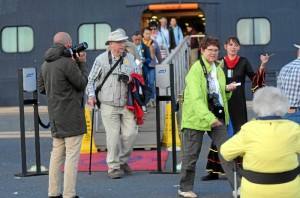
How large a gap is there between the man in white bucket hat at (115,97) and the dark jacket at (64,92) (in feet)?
4.52

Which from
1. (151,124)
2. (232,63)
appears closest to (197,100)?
(232,63)

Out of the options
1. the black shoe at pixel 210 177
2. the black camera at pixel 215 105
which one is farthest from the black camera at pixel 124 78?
the black camera at pixel 215 105

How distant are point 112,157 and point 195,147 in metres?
1.84

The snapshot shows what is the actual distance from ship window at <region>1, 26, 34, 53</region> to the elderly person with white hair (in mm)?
15845

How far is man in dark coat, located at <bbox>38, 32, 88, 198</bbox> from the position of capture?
7746mm

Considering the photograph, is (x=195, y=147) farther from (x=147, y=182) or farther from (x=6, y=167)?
(x=6, y=167)

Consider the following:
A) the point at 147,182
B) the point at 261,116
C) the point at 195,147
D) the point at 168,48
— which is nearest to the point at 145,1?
the point at 168,48

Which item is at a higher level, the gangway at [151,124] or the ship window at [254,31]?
the ship window at [254,31]

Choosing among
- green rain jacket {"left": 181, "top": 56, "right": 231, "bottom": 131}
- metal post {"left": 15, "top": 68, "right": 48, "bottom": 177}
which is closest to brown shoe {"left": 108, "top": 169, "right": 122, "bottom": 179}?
metal post {"left": 15, "top": 68, "right": 48, "bottom": 177}

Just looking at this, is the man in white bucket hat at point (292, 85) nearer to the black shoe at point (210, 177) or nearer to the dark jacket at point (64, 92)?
the black shoe at point (210, 177)

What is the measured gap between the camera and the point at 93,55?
20.0 m

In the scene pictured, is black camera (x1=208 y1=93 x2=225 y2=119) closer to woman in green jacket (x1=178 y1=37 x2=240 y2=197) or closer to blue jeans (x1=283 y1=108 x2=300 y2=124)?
woman in green jacket (x1=178 y1=37 x2=240 y2=197)

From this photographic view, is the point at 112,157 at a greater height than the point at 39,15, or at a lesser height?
lesser

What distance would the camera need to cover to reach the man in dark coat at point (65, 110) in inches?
305
